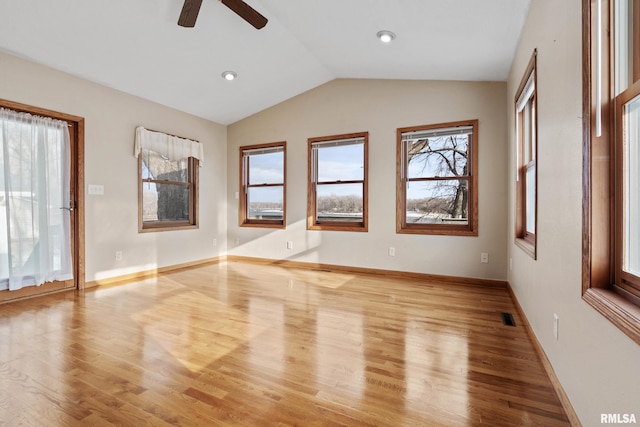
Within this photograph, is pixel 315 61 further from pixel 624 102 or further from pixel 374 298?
pixel 624 102

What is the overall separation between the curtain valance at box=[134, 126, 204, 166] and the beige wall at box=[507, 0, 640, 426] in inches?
176

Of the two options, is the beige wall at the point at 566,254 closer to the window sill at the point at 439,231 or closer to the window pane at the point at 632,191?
the window pane at the point at 632,191

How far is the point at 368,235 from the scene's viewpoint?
15.4 feet

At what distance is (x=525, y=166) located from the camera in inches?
121

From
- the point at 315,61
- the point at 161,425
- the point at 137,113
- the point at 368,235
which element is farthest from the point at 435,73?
the point at 161,425

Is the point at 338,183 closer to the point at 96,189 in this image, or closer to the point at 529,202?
the point at 529,202

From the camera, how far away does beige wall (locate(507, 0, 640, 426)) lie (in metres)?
1.12

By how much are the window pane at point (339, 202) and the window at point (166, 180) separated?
207cm

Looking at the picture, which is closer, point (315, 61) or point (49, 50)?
point (49, 50)

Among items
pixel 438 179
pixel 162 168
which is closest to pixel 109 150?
pixel 162 168

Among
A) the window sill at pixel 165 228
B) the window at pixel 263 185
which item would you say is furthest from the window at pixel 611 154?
the window sill at pixel 165 228

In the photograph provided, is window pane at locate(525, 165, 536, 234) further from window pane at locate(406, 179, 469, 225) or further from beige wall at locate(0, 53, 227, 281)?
beige wall at locate(0, 53, 227, 281)

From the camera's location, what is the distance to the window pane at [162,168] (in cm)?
460

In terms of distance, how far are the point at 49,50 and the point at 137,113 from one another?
4.00ft
